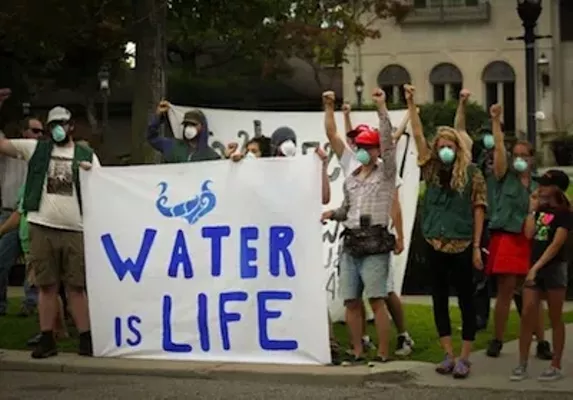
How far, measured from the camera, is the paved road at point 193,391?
25.7ft

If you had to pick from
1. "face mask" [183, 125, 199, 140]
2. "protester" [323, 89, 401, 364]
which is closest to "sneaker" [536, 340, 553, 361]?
"protester" [323, 89, 401, 364]

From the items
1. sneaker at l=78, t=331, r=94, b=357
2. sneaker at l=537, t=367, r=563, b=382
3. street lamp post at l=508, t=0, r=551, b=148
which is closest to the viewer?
sneaker at l=537, t=367, r=563, b=382

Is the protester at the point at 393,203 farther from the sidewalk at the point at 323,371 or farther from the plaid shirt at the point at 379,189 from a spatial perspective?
the sidewalk at the point at 323,371

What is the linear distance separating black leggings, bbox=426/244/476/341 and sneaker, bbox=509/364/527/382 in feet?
1.26

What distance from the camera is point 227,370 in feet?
28.1

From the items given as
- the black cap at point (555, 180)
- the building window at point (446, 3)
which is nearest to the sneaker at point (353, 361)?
the black cap at point (555, 180)

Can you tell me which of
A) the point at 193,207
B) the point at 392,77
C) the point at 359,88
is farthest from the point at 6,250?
the point at 392,77

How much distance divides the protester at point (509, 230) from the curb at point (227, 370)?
2.85 feet

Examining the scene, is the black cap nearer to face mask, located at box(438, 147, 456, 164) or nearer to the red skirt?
face mask, located at box(438, 147, 456, 164)

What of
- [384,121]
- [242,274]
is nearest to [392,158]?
[384,121]

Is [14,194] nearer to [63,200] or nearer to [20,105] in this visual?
[63,200]

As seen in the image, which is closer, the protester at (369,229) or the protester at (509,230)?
the protester at (369,229)

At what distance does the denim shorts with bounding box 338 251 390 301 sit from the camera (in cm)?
852

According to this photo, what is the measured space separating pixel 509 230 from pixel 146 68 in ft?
17.4
